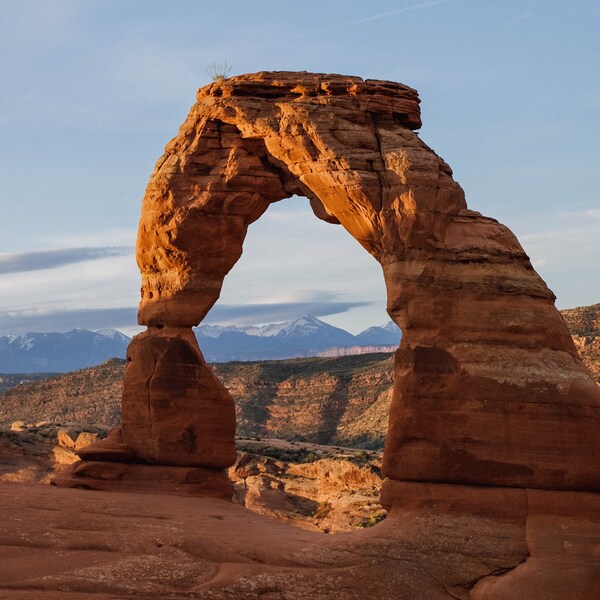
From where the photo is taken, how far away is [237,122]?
24359 millimetres

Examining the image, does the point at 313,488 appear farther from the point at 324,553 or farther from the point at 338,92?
the point at 324,553

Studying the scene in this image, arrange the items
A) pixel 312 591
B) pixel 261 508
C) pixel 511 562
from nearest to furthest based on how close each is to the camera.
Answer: pixel 312 591, pixel 511 562, pixel 261 508

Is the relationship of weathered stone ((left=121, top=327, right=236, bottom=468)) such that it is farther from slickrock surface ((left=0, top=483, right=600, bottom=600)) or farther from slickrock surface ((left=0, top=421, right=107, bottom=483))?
slickrock surface ((left=0, top=421, right=107, bottom=483))

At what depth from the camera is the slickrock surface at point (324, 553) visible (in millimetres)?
17141

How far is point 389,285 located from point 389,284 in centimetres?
2

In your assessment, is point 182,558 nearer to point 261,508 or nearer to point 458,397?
point 458,397

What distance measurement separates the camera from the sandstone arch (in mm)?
20250

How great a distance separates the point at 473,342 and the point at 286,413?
54.7 m

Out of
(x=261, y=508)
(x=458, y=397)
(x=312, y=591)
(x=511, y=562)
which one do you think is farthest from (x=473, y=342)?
(x=261, y=508)

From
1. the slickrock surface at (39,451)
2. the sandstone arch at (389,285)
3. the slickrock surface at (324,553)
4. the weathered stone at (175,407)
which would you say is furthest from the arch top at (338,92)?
the slickrock surface at (39,451)

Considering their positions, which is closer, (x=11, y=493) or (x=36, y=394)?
(x=11, y=493)

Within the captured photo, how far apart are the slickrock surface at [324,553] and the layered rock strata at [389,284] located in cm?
63

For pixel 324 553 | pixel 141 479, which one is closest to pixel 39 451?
pixel 141 479

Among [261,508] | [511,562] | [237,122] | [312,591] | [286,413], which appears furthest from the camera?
[286,413]
